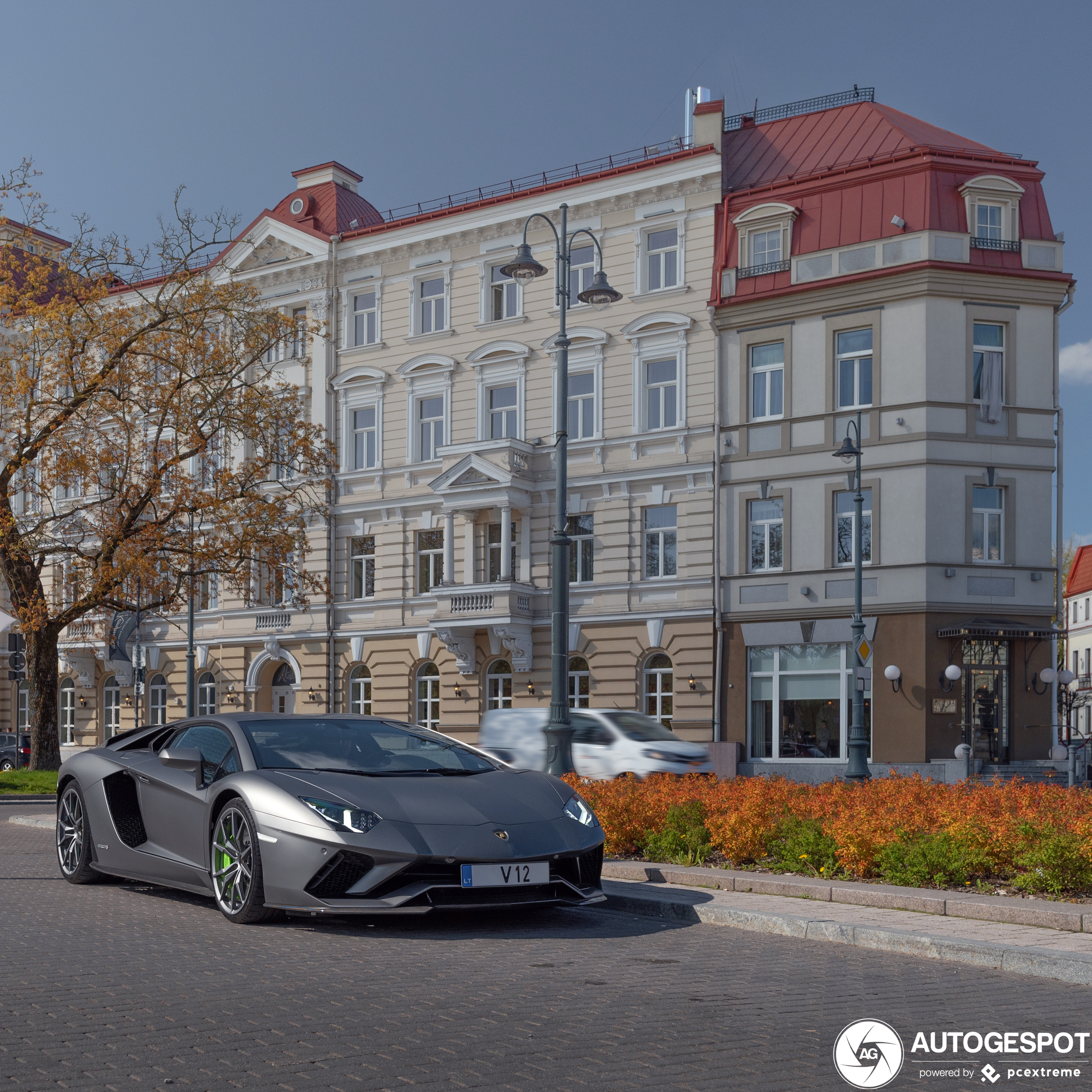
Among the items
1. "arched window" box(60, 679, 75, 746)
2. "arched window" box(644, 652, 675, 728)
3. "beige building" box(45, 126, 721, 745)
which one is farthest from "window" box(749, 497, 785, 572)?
"arched window" box(60, 679, 75, 746)

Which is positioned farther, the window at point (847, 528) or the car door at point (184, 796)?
→ the window at point (847, 528)

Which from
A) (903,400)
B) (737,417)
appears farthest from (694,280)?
(903,400)

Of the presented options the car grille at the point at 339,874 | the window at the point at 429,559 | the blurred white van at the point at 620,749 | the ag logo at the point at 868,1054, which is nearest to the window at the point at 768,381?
the window at the point at 429,559

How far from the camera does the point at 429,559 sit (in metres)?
39.4

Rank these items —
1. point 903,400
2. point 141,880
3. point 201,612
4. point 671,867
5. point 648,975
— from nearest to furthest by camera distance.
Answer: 1. point 648,975
2. point 141,880
3. point 671,867
4. point 903,400
5. point 201,612

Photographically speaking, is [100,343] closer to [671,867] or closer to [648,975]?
[671,867]

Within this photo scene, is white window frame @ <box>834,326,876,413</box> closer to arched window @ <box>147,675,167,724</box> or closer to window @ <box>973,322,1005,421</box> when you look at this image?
window @ <box>973,322,1005,421</box>

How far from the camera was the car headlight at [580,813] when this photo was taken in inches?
334

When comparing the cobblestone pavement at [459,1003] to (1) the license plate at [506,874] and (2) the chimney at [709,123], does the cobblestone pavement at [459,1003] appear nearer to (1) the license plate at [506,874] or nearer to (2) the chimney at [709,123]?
(1) the license plate at [506,874]

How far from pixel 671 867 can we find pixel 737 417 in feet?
81.4

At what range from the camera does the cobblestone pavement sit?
4.86 meters

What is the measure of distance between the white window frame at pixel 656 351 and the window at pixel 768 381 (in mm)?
1794

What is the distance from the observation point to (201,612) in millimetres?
44156

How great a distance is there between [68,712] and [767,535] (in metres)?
26.6
